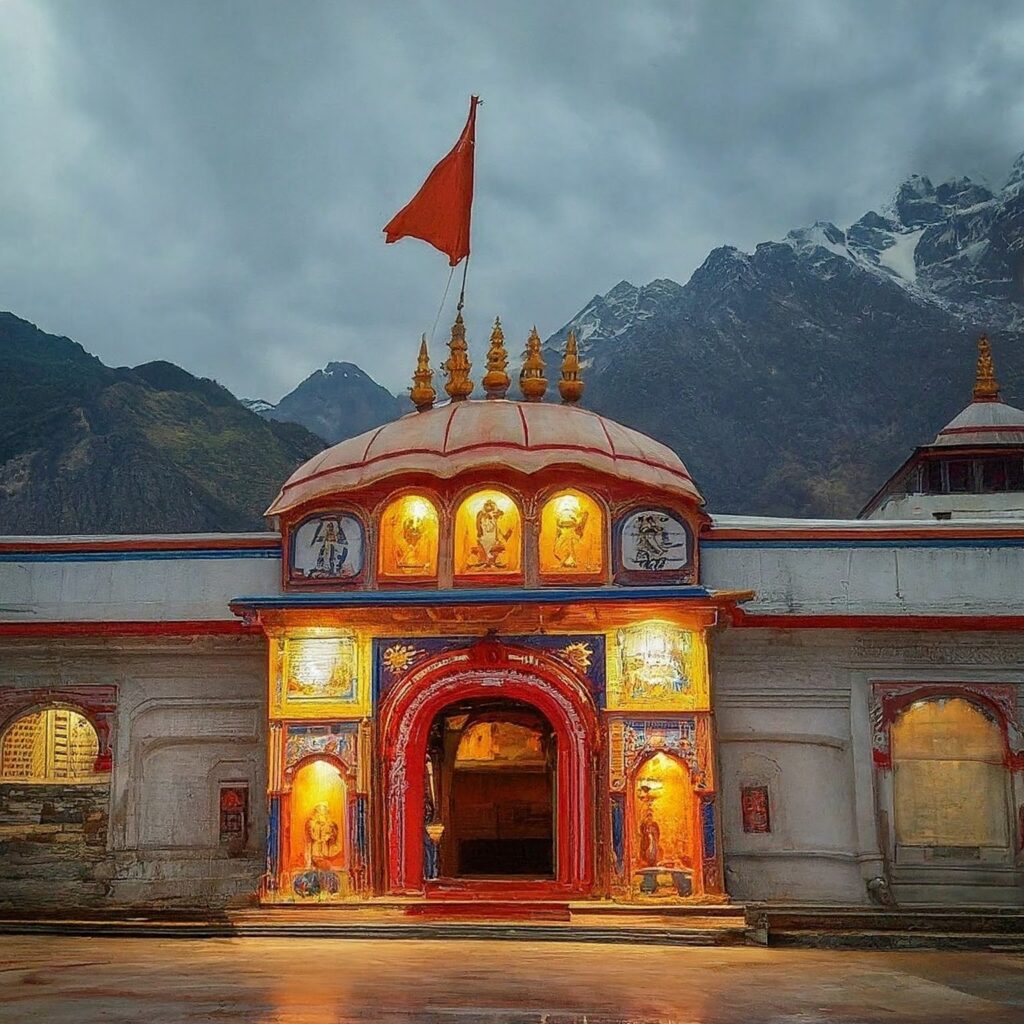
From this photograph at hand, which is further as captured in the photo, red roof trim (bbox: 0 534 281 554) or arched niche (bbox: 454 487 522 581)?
red roof trim (bbox: 0 534 281 554)

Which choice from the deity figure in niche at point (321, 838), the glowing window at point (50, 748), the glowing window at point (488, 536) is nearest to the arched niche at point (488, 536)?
the glowing window at point (488, 536)

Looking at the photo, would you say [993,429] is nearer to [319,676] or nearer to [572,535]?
[572,535]

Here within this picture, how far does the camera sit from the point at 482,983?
9469mm

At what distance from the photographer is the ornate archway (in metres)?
15.1

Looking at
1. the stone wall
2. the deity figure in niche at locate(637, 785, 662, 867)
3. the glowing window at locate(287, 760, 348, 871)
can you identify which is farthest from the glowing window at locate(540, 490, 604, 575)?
the stone wall

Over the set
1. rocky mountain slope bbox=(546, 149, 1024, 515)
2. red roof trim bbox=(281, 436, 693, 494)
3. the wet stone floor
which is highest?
rocky mountain slope bbox=(546, 149, 1024, 515)

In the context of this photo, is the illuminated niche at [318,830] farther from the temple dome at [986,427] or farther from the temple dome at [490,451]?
the temple dome at [986,427]

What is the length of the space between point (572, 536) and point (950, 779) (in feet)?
18.6

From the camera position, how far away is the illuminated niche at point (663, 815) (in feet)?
48.7

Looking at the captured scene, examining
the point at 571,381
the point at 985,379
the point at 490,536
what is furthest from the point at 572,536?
the point at 985,379

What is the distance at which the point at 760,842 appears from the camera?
16.3 m

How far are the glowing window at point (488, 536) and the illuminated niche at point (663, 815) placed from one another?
2900 mm

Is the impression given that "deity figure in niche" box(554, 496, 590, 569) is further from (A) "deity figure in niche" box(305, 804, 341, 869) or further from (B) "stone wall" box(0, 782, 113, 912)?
(B) "stone wall" box(0, 782, 113, 912)

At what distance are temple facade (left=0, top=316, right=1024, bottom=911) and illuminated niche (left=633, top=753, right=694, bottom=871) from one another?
0.03 meters
